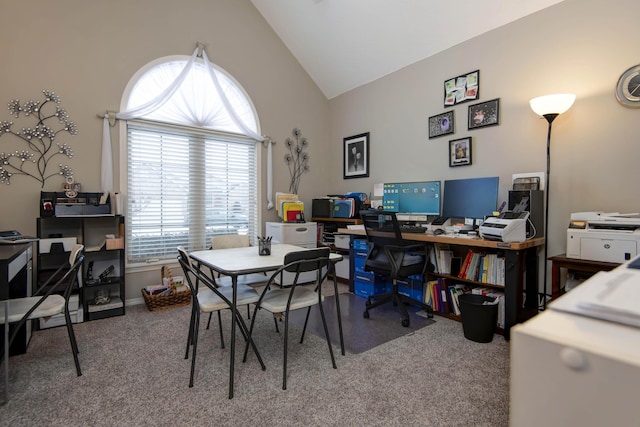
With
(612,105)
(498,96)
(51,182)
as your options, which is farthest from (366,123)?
(51,182)

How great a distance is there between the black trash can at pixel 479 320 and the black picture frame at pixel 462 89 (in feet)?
7.05

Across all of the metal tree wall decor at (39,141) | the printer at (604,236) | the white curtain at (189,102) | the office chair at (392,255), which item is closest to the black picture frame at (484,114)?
the printer at (604,236)

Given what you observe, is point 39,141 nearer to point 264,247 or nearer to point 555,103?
point 264,247

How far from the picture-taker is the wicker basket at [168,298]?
11.0 ft

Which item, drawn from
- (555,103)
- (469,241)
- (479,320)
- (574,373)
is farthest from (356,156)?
(574,373)

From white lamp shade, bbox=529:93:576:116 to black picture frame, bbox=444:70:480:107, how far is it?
2.69ft

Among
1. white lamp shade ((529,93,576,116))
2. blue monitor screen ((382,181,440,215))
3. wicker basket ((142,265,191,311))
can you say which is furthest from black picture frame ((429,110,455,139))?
wicker basket ((142,265,191,311))

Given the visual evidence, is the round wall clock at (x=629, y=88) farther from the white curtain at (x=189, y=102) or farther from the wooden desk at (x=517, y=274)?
the white curtain at (x=189, y=102)

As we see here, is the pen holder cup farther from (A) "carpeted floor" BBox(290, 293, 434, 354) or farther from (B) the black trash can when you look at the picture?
(B) the black trash can

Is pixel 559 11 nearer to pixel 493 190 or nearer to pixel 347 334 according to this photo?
pixel 493 190

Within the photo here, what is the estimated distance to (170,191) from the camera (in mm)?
3857

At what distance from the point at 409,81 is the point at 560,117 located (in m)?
1.76

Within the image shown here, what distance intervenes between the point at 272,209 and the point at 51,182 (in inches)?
97.2

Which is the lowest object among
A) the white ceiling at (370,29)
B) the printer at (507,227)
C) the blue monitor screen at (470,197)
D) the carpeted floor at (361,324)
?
the carpeted floor at (361,324)
